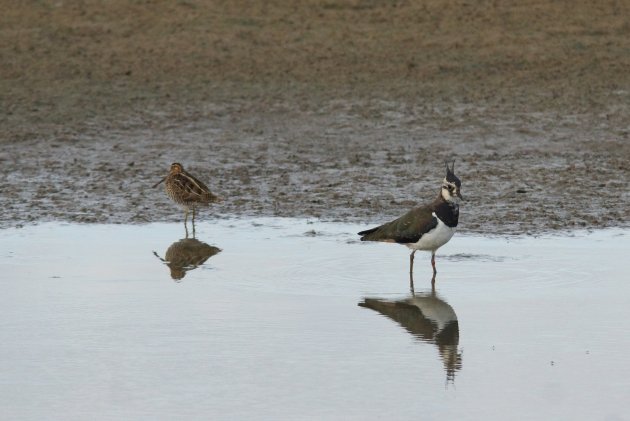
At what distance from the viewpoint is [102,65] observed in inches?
765

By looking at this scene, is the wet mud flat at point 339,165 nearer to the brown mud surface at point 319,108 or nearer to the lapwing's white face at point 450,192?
the brown mud surface at point 319,108

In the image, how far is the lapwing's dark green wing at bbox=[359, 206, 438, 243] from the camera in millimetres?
10938

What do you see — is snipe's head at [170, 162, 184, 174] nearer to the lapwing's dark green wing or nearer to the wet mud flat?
the wet mud flat

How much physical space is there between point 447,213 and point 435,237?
27 centimetres

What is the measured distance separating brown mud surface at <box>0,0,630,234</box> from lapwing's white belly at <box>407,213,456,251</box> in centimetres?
168

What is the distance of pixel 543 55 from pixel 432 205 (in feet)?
29.1

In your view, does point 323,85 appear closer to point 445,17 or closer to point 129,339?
point 445,17

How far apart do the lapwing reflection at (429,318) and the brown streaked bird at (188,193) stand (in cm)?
360

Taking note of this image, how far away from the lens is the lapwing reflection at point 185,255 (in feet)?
36.2

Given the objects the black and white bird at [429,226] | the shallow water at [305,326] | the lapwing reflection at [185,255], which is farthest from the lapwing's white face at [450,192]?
the lapwing reflection at [185,255]

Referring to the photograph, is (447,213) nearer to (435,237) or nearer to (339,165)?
(435,237)

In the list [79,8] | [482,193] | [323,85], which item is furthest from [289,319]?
[79,8]

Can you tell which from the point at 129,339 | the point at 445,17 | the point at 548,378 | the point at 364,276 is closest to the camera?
the point at 548,378

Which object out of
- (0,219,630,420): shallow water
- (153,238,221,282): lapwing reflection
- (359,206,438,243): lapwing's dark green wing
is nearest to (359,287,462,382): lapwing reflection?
(0,219,630,420): shallow water
